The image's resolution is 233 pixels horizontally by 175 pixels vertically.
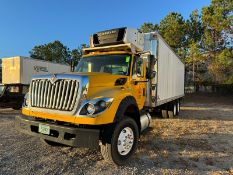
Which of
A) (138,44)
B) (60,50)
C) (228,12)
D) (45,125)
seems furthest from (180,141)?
(60,50)

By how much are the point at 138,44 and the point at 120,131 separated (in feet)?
10.3

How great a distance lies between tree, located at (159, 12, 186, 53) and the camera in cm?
3269

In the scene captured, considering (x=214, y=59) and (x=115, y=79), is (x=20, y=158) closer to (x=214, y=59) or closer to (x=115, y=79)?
(x=115, y=79)

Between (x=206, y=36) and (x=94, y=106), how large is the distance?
30.0 m

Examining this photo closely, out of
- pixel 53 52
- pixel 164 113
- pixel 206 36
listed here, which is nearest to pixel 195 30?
pixel 206 36

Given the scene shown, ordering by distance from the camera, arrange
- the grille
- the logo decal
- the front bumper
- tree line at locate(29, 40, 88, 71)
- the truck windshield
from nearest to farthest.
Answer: the front bumper < the grille < the logo decal < the truck windshield < tree line at locate(29, 40, 88, 71)

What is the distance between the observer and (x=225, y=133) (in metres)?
8.85

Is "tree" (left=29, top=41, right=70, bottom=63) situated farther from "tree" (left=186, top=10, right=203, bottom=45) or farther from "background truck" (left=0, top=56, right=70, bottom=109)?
"background truck" (left=0, top=56, right=70, bottom=109)

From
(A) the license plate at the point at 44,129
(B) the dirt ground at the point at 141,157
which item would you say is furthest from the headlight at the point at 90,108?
(B) the dirt ground at the point at 141,157

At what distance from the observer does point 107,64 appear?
636 cm

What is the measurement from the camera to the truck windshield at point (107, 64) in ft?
20.0

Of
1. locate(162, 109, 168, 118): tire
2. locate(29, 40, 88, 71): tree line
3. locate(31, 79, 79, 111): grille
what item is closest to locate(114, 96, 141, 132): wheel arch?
locate(31, 79, 79, 111): grille

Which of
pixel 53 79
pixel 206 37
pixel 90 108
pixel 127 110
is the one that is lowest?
pixel 127 110

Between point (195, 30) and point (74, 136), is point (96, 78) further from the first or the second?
point (195, 30)
